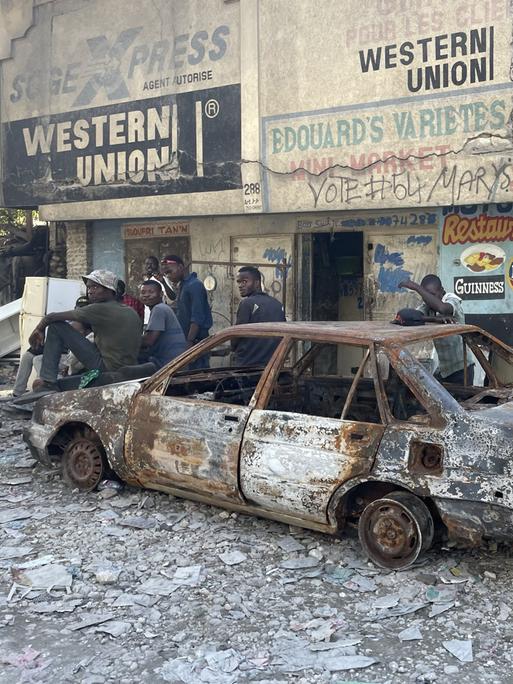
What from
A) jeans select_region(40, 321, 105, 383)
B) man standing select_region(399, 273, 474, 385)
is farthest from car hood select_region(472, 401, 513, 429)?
jeans select_region(40, 321, 105, 383)

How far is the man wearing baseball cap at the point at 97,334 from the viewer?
6.75 metres

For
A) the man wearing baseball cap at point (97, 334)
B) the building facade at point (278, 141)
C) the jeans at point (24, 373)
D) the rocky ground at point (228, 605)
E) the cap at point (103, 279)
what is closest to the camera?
the rocky ground at point (228, 605)

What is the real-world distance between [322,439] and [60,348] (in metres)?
3.59

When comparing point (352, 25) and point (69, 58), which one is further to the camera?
point (69, 58)

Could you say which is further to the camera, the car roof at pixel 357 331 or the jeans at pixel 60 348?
the jeans at pixel 60 348

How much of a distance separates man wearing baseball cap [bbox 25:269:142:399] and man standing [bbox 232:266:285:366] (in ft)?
3.22

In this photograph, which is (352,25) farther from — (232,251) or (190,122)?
(232,251)

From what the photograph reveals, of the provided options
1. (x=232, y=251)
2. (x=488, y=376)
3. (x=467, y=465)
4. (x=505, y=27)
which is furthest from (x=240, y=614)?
(x=232, y=251)

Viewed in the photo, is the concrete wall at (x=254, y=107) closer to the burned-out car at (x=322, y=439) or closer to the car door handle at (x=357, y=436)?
the burned-out car at (x=322, y=439)

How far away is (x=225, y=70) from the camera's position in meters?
9.98

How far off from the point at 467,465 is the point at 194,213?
7098mm

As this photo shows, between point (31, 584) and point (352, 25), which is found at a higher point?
point (352, 25)

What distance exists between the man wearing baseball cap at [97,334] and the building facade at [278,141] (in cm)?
334

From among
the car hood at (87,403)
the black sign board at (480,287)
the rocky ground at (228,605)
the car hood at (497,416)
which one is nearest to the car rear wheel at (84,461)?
the car hood at (87,403)
